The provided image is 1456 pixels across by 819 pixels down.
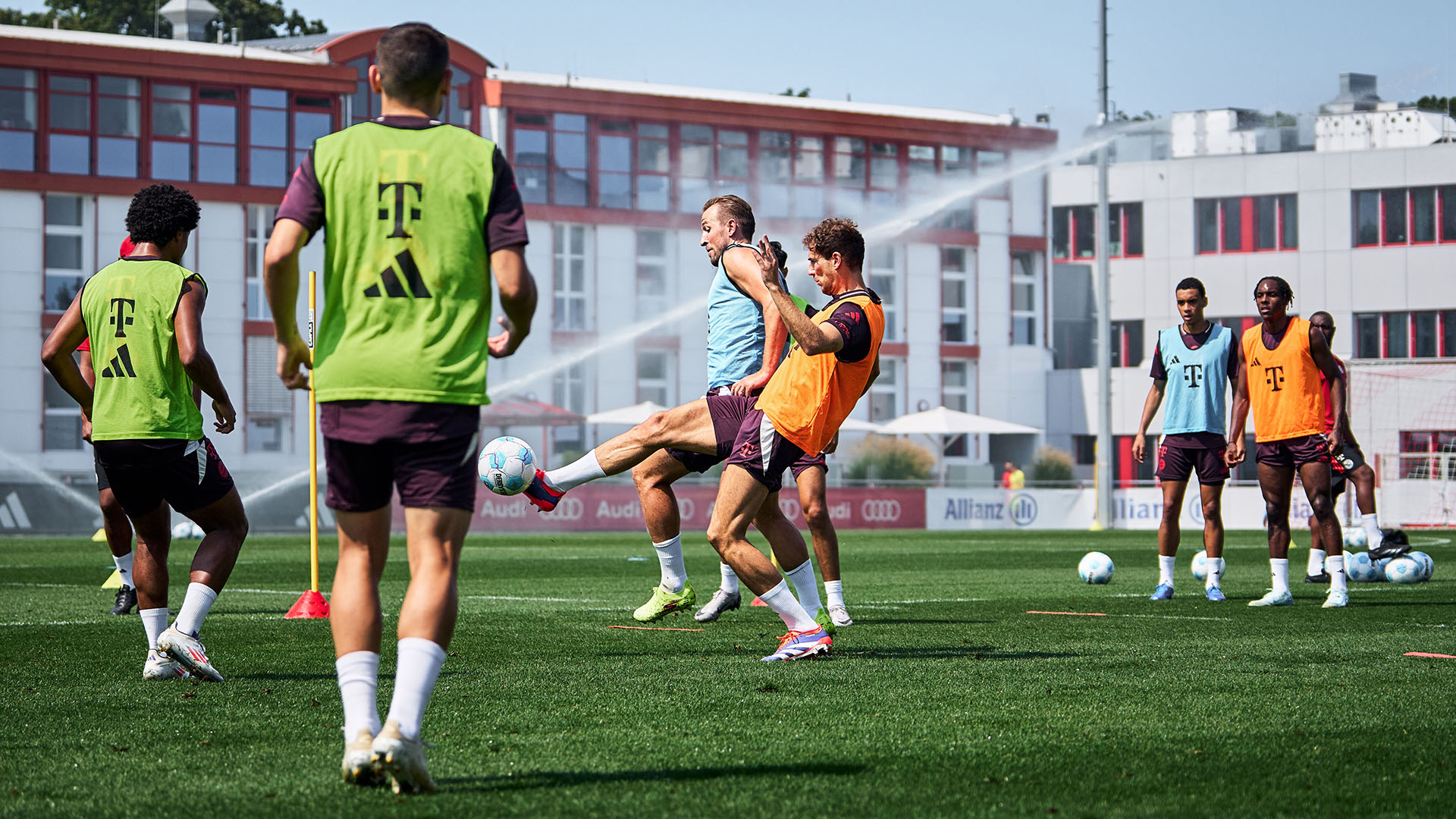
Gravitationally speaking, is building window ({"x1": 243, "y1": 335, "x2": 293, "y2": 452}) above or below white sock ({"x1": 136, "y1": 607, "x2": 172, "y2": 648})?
above

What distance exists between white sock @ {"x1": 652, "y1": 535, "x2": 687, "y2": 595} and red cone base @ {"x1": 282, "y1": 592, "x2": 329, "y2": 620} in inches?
86.7

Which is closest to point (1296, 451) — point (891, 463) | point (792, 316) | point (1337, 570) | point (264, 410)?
point (1337, 570)

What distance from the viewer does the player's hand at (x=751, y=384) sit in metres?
7.61

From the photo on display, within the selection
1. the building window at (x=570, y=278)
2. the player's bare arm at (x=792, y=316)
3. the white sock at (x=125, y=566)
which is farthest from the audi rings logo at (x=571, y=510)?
the player's bare arm at (x=792, y=316)

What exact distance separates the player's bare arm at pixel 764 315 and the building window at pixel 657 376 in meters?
41.0

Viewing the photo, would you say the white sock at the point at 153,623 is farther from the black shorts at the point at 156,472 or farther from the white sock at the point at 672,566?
the white sock at the point at 672,566

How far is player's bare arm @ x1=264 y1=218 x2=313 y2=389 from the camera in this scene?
409 centimetres

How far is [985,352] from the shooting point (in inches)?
2164

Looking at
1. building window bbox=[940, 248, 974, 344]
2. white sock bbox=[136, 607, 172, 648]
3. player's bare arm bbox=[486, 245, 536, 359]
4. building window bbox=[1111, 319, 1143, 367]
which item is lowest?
white sock bbox=[136, 607, 172, 648]

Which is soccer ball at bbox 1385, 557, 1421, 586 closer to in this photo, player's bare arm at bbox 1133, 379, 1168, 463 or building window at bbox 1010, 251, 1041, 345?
player's bare arm at bbox 1133, 379, 1168, 463

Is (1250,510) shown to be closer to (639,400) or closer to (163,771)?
(639,400)

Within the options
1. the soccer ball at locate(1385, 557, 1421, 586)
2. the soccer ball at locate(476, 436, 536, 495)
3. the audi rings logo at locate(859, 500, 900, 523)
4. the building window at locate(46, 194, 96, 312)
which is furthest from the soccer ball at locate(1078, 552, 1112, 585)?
the building window at locate(46, 194, 96, 312)

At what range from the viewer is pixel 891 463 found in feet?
139

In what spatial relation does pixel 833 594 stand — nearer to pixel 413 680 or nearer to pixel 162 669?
pixel 162 669
